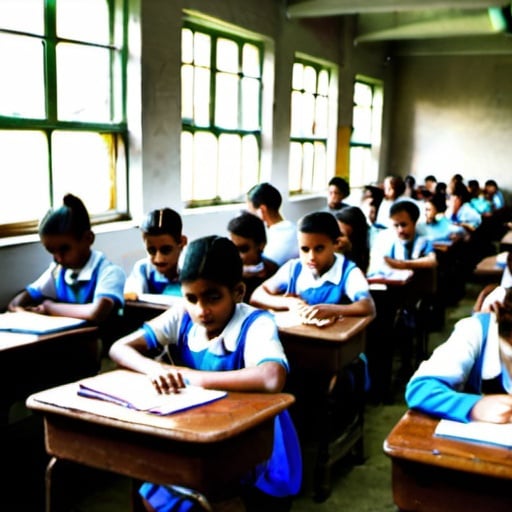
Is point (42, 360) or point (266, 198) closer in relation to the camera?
point (42, 360)

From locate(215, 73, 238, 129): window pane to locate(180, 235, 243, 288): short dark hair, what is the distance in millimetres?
3649

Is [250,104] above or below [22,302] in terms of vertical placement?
above

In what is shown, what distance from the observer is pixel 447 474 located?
1.30 metres

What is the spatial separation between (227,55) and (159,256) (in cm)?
303

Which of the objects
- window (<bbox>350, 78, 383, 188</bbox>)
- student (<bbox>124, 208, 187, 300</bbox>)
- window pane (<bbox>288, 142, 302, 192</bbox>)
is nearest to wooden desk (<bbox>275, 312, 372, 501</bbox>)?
student (<bbox>124, 208, 187, 300</bbox>)

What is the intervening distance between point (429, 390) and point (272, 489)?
51 cm

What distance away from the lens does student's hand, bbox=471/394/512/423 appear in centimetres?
145

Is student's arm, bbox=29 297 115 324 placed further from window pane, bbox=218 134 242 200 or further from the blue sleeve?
window pane, bbox=218 134 242 200

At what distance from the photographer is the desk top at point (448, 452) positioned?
1.26 m

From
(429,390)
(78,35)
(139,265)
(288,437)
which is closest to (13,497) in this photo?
(139,265)

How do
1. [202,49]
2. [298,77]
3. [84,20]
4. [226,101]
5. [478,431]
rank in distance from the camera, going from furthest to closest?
[298,77] → [226,101] → [202,49] → [84,20] → [478,431]

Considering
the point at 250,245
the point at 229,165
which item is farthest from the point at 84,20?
the point at 229,165

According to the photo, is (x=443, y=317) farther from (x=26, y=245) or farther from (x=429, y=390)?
(x=429, y=390)

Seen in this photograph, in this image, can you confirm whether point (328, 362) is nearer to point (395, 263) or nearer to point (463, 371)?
point (463, 371)
